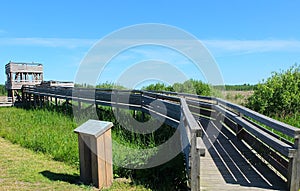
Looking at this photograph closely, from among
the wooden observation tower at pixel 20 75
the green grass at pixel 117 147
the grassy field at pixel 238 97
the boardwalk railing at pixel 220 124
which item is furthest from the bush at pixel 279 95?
the wooden observation tower at pixel 20 75

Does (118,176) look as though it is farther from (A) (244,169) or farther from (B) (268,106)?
(B) (268,106)

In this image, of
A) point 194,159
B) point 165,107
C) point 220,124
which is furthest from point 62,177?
point 220,124

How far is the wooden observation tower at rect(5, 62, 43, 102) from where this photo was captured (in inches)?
1110

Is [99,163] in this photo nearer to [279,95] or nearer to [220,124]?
[220,124]

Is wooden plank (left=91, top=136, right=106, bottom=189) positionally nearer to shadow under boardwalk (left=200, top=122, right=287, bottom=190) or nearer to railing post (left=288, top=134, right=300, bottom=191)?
shadow under boardwalk (left=200, top=122, right=287, bottom=190)

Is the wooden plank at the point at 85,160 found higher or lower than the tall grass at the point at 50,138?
higher

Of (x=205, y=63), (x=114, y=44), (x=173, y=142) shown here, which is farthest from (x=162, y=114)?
(x=114, y=44)

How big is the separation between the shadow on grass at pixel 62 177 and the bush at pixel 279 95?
1302 cm

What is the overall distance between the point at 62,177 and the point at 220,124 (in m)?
5.63

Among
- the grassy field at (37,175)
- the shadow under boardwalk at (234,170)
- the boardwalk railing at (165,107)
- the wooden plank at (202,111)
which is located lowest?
the grassy field at (37,175)

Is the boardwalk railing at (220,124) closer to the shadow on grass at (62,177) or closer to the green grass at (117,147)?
the green grass at (117,147)

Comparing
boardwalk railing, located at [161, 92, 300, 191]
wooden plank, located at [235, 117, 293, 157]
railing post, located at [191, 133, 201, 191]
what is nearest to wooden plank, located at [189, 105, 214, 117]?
boardwalk railing, located at [161, 92, 300, 191]

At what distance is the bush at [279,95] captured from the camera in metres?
15.2

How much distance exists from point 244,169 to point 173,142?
6.78 feet
